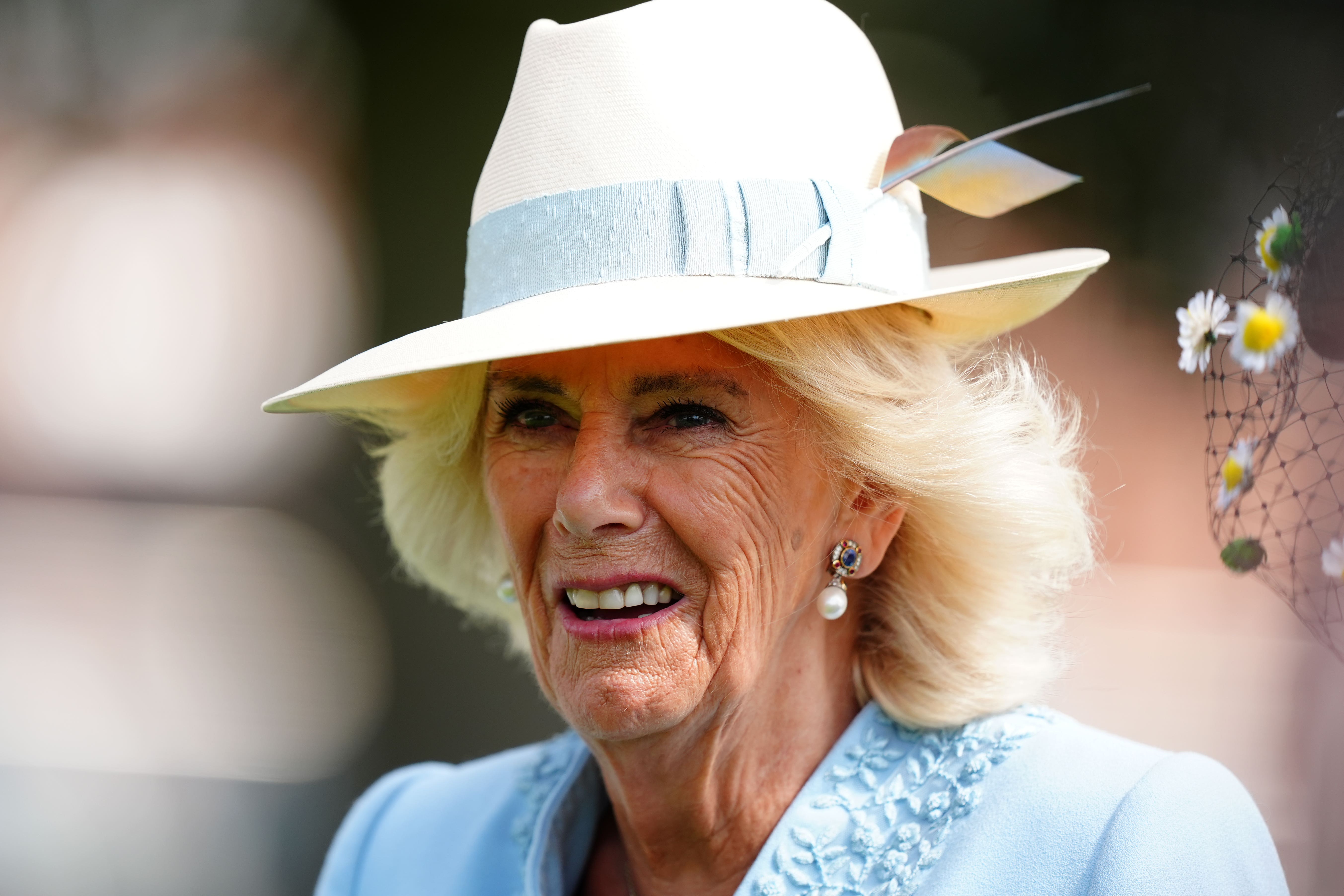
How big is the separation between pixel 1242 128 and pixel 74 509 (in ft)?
14.6

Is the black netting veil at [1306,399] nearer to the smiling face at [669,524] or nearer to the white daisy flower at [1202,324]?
the white daisy flower at [1202,324]

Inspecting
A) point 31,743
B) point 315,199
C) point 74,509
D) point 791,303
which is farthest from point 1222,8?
point 31,743

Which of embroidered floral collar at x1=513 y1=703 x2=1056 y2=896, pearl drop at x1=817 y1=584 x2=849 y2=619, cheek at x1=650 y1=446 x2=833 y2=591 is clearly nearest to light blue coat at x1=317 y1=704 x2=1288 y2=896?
embroidered floral collar at x1=513 y1=703 x2=1056 y2=896

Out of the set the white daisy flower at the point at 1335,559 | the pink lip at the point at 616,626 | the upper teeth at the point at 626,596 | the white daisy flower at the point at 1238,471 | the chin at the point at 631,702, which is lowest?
the chin at the point at 631,702

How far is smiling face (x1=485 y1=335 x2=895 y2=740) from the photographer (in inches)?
63.7

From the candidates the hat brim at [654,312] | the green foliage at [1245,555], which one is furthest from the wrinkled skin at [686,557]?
the green foliage at [1245,555]

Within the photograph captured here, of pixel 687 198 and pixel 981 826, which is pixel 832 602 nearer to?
pixel 981 826

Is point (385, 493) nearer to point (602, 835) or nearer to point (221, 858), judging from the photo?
point (602, 835)

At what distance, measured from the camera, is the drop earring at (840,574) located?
5.69 ft

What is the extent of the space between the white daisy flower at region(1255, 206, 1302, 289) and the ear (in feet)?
2.15

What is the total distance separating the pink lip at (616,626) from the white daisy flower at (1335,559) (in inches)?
33.5

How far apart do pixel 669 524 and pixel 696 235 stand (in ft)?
1.43

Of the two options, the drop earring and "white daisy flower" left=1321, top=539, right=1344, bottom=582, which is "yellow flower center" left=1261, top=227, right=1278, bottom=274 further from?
the drop earring

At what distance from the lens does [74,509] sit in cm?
450
